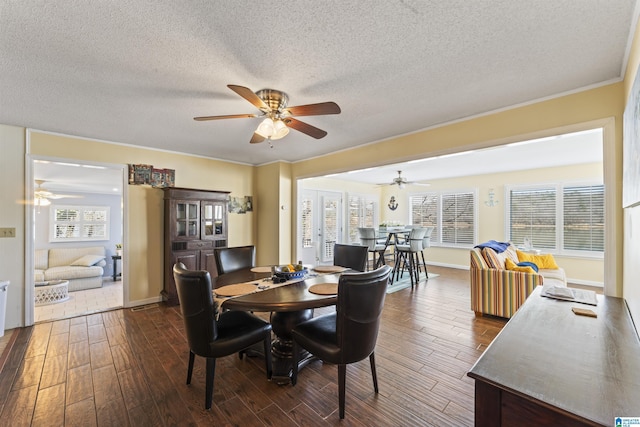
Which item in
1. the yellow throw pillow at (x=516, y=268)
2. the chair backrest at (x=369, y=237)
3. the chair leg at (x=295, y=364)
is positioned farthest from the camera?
the chair backrest at (x=369, y=237)

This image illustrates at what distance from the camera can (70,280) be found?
5.35 metres

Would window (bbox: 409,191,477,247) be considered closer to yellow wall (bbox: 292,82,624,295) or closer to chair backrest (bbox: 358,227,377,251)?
chair backrest (bbox: 358,227,377,251)

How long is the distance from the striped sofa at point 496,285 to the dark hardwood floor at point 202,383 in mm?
370

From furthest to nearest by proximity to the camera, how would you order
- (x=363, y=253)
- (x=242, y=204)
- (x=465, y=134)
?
1. (x=242, y=204)
2. (x=363, y=253)
3. (x=465, y=134)

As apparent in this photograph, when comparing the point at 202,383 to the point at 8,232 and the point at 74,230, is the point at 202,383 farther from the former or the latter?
the point at 74,230

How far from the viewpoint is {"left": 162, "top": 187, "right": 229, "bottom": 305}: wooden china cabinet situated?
4078mm

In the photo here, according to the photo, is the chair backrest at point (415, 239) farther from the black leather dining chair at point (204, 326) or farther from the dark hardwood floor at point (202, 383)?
the black leather dining chair at point (204, 326)

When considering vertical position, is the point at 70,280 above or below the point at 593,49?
below

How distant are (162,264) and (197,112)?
2.70 metres

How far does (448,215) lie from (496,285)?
4132 mm

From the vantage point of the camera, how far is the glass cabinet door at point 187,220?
13.7ft

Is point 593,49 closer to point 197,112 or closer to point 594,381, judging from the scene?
point 594,381

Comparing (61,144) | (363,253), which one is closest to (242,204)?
(61,144)

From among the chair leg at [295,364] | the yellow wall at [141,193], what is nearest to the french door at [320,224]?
the yellow wall at [141,193]
